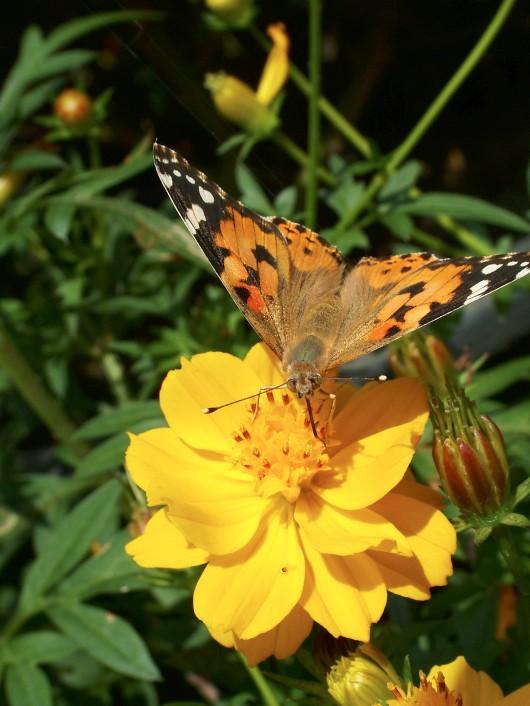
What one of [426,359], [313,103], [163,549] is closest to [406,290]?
[426,359]

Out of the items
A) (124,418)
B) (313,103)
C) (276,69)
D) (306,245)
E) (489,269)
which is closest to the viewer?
(489,269)

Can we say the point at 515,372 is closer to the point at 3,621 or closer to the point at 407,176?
the point at 407,176

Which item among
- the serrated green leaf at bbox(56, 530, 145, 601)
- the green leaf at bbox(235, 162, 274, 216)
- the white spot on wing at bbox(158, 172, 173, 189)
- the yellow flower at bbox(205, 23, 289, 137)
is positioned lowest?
the serrated green leaf at bbox(56, 530, 145, 601)

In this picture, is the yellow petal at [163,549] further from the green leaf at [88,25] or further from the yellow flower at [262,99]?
the green leaf at [88,25]

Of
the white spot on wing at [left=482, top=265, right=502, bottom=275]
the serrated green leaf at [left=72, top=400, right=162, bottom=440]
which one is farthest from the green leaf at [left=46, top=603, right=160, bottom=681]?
the white spot on wing at [left=482, top=265, right=502, bottom=275]

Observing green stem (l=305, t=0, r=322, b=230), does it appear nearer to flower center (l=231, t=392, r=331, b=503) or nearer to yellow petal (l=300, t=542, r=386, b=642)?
flower center (l=231, t=392, r=331, b=503)

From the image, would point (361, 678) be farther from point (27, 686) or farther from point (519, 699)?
point (27, 686)

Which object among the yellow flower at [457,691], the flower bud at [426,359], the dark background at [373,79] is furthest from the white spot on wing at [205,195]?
the dark background at [373,79]
